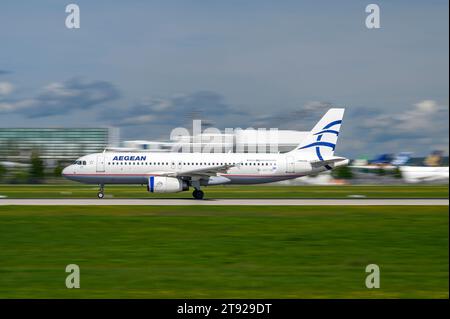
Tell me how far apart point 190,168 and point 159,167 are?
2.57 meters

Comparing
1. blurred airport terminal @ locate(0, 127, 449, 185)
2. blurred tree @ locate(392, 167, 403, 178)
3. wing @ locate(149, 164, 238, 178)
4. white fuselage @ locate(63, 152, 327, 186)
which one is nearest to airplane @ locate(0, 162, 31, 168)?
blurred airport terminal @ locate(0, 127, 449, 185)

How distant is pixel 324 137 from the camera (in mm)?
58594

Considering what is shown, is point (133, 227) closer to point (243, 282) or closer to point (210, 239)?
point (210, 239)

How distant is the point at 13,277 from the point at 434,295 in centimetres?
1136

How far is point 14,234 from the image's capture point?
2714 centimetres

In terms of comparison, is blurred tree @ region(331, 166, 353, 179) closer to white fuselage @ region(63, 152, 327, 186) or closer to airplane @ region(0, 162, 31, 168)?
airplane @ region(0, 162, 31, 168)

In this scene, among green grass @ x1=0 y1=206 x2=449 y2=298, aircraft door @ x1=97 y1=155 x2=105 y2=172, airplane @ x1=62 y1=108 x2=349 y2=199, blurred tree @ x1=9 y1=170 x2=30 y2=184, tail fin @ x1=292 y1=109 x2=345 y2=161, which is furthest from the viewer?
blurred tree @ x1=9 y1=170 x2=30 y2=184

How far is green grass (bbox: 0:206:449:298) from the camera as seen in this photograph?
16.5 metres

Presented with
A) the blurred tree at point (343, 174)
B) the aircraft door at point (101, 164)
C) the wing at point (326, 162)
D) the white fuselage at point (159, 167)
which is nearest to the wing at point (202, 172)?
the white fuselage at point (159, 167)

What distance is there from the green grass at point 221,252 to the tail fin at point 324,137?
65.5 ft

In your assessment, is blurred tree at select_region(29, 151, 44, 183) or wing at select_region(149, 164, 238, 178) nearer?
wing at select_region(149, 164, 238, 178)

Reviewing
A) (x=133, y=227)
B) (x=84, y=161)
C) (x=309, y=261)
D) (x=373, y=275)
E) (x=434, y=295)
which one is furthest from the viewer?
(x=84, y=161)

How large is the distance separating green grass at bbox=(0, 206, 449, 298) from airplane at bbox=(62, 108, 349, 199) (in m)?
12.4
